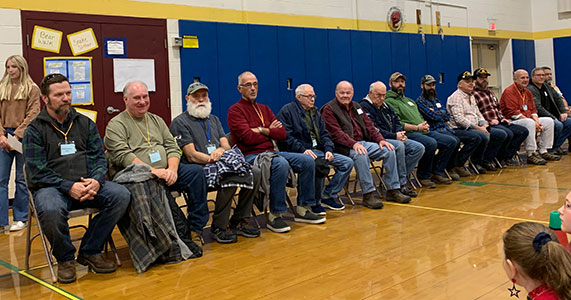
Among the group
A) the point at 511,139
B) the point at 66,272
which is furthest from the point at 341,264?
the point at 511,139

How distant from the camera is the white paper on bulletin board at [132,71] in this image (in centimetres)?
593

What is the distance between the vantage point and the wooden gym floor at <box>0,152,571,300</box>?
9.09 ft

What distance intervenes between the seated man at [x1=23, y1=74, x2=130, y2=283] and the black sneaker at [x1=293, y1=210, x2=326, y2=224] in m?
1.62

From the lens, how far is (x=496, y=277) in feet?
9.25

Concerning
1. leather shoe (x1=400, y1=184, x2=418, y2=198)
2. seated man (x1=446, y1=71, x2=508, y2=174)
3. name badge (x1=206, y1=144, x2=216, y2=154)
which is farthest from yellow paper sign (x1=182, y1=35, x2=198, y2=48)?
seated man (x1=446, y1=71, x2=508, y2=174)

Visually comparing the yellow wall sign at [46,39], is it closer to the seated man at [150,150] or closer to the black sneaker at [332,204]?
the seated man at [150,150]

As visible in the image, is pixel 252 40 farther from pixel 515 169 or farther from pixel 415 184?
pixel 515 169

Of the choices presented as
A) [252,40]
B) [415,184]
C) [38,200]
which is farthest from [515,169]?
[38,200]

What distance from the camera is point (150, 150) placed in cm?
372

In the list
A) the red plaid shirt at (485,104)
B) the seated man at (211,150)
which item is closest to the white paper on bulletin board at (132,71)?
the seated man at (211,150)

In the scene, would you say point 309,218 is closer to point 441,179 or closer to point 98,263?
point 98,263

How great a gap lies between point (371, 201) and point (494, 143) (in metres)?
2.65

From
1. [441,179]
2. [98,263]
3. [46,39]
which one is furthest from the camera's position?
[441,179]

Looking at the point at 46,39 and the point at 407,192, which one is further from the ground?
the point at 46,39
